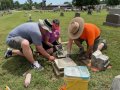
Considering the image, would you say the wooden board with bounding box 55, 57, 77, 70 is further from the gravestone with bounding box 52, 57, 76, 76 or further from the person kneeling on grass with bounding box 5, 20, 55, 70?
the person kneeling on grass with bounding box 5, 20, 55, 70

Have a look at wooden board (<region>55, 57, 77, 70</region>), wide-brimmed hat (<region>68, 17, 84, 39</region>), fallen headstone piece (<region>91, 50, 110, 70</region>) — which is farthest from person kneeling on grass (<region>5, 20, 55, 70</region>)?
fallen headstone piece (<region>91, 50, 110, 70</region>)

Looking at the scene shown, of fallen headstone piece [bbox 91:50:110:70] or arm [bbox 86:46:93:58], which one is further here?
arm [bbox 86:46:93:58]

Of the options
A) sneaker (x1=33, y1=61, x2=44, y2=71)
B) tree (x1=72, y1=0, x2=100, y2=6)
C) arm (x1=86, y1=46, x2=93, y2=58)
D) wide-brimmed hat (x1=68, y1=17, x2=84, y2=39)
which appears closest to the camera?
sneaker (x1=33, y1=61, x2=44, y2=71)

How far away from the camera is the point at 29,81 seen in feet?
17.1

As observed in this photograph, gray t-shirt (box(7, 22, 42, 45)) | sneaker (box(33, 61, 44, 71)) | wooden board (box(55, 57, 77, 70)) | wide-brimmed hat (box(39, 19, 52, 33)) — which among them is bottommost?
sneaker (box(33, 61, 44, 71))

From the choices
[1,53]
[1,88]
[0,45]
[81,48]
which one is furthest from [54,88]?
[0,45]

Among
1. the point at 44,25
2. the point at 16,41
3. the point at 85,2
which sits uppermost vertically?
the point at 44,25

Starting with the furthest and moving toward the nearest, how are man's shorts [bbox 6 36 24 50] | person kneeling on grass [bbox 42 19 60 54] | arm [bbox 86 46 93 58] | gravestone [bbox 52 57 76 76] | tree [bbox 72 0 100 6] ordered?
tree [bbox 72 0 100 6] < person kneeling on grass [bbox 42 19 60 54] < arm [bbox 86 46 93 58] < man's shorts [bbox 6 36 24 50] < gravestone [bbox 52 57 76 76]

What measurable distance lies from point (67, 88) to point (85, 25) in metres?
2.33

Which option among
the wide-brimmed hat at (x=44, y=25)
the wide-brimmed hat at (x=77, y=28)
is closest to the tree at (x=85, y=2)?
the wide-brimmed hat at (x=77, y=28)

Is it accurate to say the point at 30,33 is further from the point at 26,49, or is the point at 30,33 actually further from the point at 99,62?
the point at 99,62

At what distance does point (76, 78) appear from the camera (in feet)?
13.3

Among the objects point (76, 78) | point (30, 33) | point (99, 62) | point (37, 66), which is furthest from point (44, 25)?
point (76, 78)

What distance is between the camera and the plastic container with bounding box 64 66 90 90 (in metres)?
4.05
